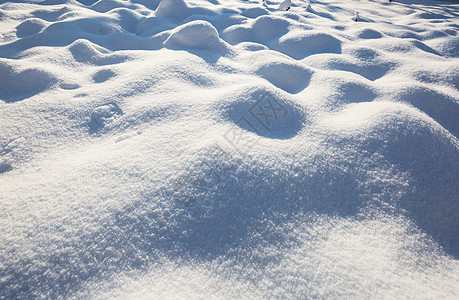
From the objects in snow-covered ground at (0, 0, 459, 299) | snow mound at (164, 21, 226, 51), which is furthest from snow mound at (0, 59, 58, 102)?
snow mound at (164, 21, 226, 51)

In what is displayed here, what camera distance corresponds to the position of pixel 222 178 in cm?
101

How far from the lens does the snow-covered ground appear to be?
0.79 metres

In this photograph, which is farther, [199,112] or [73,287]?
[199,112]

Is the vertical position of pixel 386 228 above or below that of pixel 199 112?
below

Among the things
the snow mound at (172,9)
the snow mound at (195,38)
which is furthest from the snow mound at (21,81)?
the snow mound at (172,9)

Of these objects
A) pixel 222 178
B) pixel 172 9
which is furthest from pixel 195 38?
pixel 222 178

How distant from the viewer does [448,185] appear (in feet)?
3.58

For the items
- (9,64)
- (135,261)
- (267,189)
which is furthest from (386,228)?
(9,64)

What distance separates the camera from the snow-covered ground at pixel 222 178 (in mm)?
794

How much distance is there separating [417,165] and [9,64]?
263 centimetres

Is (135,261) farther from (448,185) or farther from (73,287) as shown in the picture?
(448,185)

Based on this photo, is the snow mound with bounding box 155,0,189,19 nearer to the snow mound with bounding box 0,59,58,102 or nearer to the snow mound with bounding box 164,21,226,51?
the snow mound with bounding box 164,21,226,51

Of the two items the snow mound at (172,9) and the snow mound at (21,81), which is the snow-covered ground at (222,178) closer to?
the snow mound at (21,81)

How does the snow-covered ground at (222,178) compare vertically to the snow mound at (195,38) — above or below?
below
